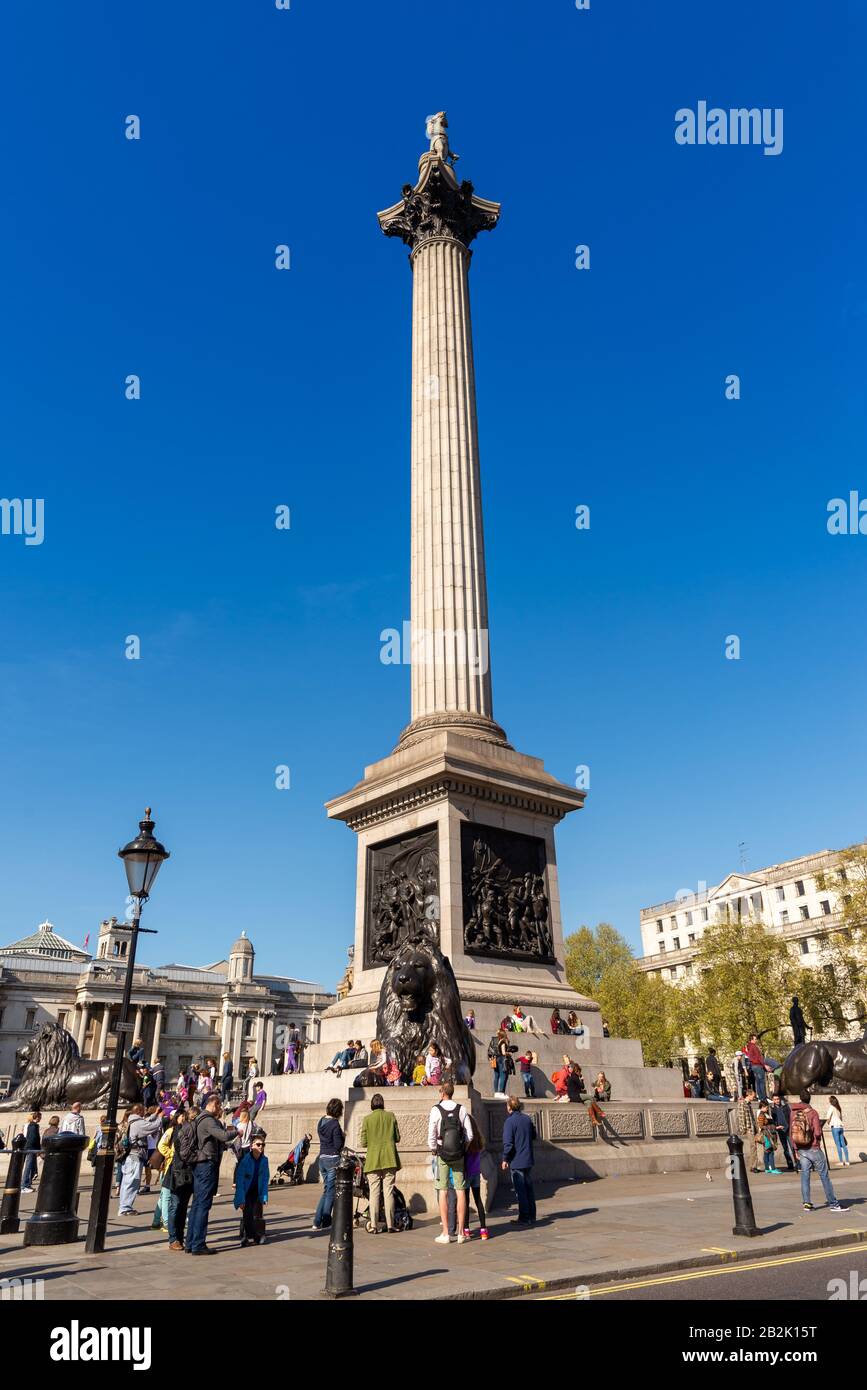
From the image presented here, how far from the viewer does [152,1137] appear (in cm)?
1794

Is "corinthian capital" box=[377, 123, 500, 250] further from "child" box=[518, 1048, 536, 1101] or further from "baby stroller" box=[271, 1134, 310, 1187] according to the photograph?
"baby stroller" box=[271, 1134, 310, 1187]

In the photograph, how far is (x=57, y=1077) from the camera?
969 inches

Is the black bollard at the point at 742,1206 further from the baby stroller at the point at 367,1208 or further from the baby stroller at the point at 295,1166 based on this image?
the baby stroller at the point at 295,1166

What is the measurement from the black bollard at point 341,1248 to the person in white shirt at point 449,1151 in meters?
2.60

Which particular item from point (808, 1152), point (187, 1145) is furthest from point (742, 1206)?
point (187, 1145)

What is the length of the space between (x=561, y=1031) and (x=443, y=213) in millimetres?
26242

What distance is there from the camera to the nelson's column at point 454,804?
21.9 m

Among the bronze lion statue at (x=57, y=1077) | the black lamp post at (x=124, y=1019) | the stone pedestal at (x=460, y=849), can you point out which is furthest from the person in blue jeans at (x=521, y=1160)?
the bronze lion statue at (x=57, y=1077)

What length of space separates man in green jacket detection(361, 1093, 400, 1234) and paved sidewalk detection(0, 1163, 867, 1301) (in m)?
0.37

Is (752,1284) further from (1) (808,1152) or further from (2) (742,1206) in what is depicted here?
(1) (808,1152)

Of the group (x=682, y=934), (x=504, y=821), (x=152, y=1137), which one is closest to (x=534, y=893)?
(x=504, y=821)

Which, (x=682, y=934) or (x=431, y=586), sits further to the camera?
(x=682, y=934)

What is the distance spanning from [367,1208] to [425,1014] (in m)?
4.36
